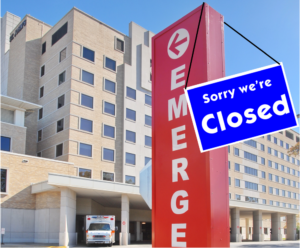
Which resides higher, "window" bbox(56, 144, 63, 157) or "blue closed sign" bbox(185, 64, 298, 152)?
"window" bbox(56, 144, 63, 157)

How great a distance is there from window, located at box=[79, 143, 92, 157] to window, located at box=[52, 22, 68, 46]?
50.6 feet

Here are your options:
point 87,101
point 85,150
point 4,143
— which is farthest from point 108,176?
point 4,143

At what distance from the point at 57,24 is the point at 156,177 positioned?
46450 mm

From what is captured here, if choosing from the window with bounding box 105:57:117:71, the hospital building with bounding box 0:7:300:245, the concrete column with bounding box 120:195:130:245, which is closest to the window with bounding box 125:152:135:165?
the hospital building with bounding box 0:7:300:245

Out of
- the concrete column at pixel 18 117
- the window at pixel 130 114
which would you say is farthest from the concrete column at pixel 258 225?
the concrete column at pixel 18 117

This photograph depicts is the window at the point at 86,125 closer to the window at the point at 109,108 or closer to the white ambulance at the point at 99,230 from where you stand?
the window at the point at 109,108

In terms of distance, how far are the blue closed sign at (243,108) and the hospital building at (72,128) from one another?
89.4 ft

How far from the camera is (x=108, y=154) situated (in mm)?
45156

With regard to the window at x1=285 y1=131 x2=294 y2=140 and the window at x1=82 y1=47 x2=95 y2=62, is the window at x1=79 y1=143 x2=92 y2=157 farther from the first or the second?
the window at x1=285 y1=131 x2=294 y2=140

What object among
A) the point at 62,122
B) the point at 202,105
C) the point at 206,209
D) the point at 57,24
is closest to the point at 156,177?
the point at 206,209

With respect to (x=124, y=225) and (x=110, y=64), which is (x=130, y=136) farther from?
(x=124, y=225)

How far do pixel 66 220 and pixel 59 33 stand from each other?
26.8 meters

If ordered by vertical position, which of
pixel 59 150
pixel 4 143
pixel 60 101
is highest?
pixel 60 101

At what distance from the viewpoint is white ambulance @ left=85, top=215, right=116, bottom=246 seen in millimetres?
30328
